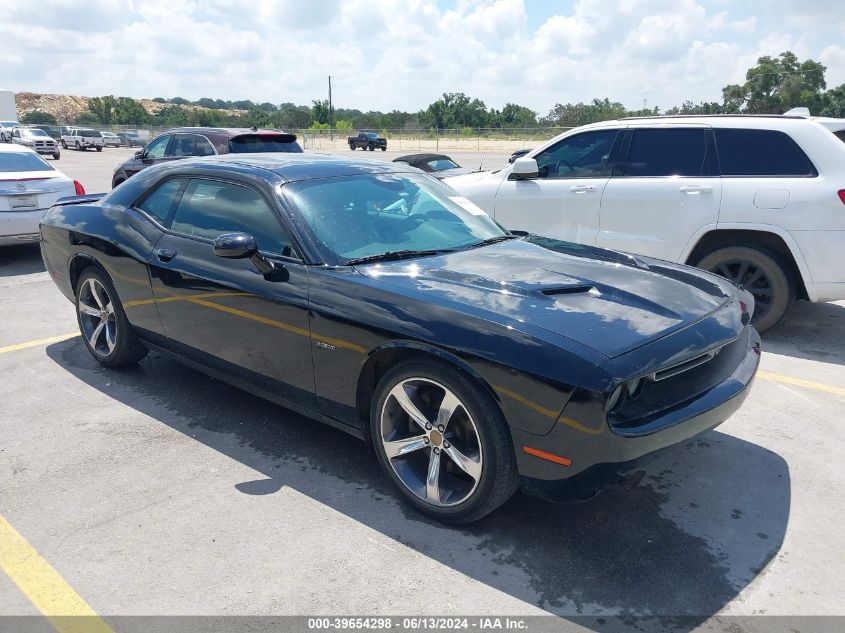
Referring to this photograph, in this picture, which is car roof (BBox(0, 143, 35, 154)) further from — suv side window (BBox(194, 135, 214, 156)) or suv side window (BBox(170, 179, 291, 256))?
suv side window (BBox(170, 179, 291, 256))

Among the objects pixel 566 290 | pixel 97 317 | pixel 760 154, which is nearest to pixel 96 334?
pixel 97 317

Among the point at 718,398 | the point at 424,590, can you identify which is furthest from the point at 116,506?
the point at 718,398

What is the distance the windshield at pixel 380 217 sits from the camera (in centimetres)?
358

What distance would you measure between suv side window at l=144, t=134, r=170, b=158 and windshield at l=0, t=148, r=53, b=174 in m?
3.12

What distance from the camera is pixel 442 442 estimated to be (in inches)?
118

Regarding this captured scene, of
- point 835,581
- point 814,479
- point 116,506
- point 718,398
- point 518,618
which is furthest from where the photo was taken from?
point 814,479

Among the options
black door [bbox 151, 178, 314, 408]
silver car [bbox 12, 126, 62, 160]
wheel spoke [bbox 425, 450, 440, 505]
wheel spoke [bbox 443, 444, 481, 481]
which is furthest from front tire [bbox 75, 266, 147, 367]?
silver car [bbox 12, 126, 62, 160]

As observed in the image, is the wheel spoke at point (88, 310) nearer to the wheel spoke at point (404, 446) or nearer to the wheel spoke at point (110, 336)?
the wheel spoke at point (110, 336)

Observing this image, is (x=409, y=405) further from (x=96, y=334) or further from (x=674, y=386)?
(x=96, y=334)

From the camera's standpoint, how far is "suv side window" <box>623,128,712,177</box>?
5992 millimetres

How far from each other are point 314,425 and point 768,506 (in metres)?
2.52

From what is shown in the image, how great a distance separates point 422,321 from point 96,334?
3.18m

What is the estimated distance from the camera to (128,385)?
473 cm

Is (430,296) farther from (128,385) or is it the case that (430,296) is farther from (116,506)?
(128,385)
